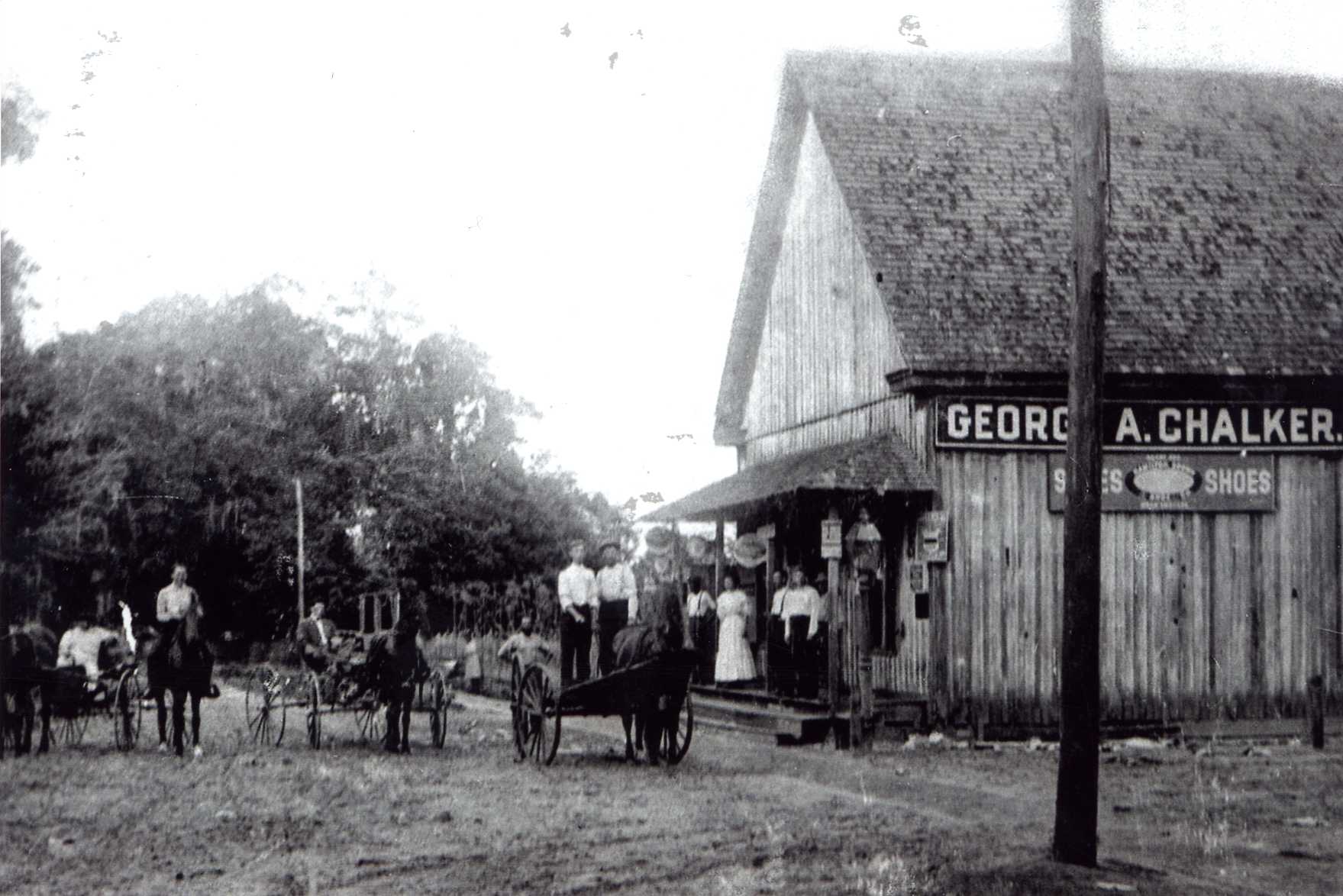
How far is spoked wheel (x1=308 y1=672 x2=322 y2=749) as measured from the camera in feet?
55.9

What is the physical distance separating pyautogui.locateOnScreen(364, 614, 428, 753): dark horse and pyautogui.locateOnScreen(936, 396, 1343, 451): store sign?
6364 mm

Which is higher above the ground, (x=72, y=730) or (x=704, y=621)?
(x=704, y=621)

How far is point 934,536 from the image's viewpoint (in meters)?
18.7

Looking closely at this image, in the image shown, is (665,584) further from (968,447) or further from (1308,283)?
(1308,283)

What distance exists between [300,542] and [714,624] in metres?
10.8

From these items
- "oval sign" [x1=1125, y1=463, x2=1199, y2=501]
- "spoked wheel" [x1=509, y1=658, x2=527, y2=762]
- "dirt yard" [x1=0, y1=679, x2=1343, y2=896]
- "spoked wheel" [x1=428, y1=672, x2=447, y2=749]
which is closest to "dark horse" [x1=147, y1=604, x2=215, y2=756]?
A: "dirt yard" [x1=0, y1=679, x2=1343, y2=896]

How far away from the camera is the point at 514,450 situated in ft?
119

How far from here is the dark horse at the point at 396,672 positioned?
16.8 meters

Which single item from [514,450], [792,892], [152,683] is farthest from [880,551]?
[514,450]

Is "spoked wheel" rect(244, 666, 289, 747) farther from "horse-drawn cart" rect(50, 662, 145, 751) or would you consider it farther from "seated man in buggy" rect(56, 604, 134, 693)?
"seated man in buggy" rect(56, 604, 134, 693)

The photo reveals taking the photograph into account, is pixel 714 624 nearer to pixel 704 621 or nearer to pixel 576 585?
pixel 704 621

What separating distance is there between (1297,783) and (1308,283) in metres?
7.68

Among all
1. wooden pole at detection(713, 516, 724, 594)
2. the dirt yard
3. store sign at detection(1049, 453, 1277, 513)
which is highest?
store sign at detection(1049, 453, 1277, 513)

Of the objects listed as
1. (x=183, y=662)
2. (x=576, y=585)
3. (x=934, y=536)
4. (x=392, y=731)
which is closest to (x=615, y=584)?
(x=576, y=585)
